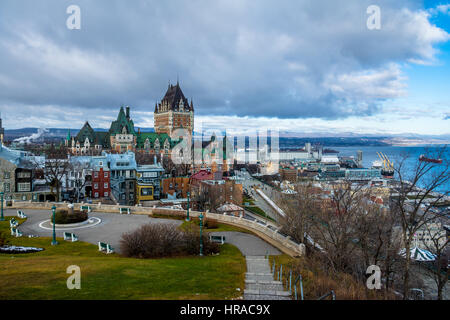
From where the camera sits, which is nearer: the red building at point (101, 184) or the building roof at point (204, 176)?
the red building at point (101, 184)

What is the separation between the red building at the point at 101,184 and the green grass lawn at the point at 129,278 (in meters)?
27.2

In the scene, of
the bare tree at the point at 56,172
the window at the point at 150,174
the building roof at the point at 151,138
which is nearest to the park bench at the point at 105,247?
the bare tree at the point at 56,172

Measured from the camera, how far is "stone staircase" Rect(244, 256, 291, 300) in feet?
35.2

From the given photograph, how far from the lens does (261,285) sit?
38.9 feet

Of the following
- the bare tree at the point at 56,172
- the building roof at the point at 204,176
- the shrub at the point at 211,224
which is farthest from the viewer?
the building roof at the point at 204,176

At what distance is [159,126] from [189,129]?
12.1m

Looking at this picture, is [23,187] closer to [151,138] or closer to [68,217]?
[68,217]

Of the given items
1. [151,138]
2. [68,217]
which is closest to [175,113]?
[151,138]

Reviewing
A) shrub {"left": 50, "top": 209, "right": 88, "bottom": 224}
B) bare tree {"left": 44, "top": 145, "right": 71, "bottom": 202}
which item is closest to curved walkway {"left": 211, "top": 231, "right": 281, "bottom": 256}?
shrub {"left": 50, "top": 209, "right": 88, "bottom": 224}

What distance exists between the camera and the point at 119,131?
315ft

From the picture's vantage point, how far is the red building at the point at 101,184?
137 feet

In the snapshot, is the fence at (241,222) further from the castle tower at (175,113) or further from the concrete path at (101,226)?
the castle tower at (175,113)
